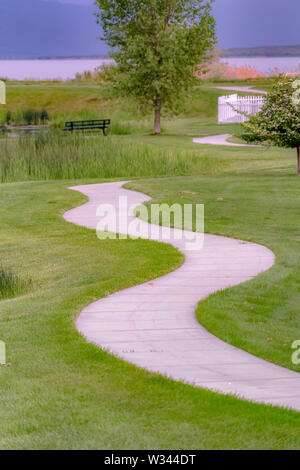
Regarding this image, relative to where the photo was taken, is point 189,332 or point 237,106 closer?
point 189,332

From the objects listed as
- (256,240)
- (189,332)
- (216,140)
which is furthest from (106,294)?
(216,140)

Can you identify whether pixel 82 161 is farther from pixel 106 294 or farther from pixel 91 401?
pixel 91 401

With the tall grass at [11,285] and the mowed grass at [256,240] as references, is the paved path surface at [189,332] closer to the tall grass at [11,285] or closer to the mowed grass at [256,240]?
the mowed grass at [256,240]

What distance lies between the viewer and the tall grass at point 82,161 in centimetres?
2022

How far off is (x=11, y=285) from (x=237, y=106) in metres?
28.0

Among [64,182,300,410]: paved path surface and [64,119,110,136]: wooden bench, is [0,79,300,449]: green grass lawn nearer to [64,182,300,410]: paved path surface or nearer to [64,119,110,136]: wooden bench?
[64,182,300,410]: paved path surface

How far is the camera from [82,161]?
20766mm

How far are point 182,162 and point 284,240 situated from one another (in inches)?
440

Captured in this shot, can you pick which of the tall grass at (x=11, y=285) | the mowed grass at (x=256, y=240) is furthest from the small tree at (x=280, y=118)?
the tall grass at (x=11, y=285)

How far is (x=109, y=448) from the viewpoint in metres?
4.37

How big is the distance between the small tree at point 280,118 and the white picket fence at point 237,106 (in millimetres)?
14144

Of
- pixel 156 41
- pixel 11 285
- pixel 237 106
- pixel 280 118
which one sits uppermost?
pixel 156 41

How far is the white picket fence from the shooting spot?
34.7 meters

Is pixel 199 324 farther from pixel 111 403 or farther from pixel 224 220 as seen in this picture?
pixel 224 220
